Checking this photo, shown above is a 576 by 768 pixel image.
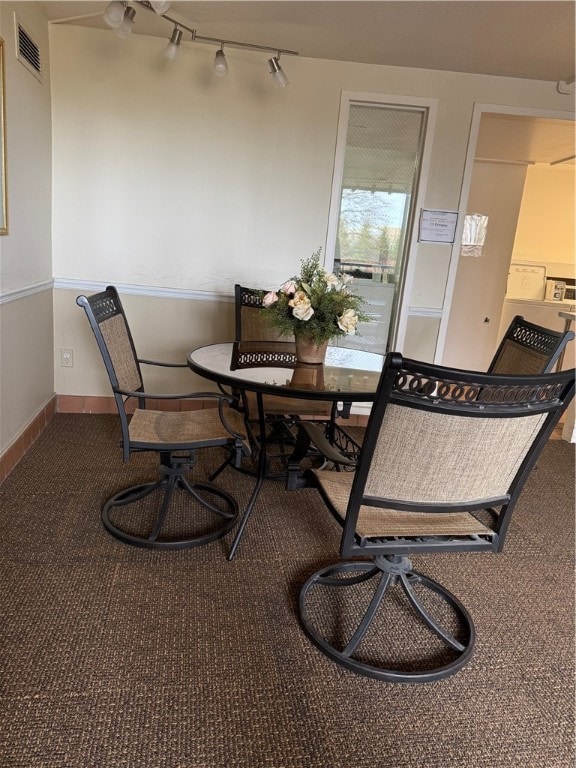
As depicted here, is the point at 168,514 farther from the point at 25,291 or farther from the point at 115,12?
the point at 115,12

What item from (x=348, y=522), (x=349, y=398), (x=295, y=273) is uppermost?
(x=295, y=273)

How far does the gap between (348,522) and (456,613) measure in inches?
32.4

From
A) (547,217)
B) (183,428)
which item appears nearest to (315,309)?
(183,428)

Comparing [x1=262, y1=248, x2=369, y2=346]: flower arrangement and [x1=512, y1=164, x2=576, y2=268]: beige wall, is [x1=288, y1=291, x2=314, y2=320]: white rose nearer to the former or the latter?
[x1=262, y1=248, x2=369, y2=346]: flower arrangement

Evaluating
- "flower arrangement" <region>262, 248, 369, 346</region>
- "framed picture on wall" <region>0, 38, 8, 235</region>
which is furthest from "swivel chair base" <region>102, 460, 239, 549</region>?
"framed picture on wall" <region>0, 38, 8, 235</region>

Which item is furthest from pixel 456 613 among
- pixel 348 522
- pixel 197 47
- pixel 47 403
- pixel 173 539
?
pixel 197 47

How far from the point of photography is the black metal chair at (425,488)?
1.29 meters

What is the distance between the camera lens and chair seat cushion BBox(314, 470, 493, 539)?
1.51m

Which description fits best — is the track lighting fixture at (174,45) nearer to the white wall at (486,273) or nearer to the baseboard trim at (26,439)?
the baseboard trim at (26,439)

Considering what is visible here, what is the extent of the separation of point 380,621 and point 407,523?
1.71 ft

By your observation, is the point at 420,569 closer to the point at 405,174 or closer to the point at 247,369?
the point at 247,369

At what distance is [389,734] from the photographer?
1.41m

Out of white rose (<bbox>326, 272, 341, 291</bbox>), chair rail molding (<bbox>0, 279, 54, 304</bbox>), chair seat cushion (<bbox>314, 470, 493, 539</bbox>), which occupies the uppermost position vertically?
white rose (<bbox>326, 272, 341, 291</bbox>)

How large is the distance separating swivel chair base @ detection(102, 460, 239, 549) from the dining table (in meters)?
0.13
